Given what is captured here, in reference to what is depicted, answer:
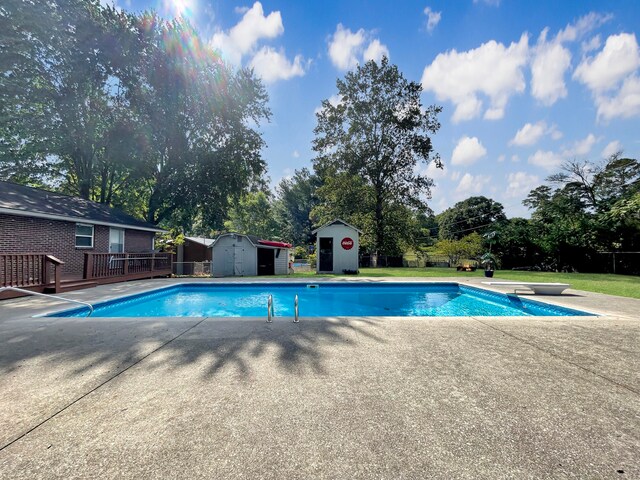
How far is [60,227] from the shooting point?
1161 cm

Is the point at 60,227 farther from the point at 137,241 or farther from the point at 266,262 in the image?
the point at 266,262

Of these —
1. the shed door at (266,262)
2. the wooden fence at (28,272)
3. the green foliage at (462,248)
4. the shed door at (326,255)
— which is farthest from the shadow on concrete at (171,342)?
the green foliage at (462,248)

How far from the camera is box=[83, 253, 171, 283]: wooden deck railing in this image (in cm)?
1136

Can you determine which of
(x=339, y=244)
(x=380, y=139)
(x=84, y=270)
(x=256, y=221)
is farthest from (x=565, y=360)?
(x=256, y=221)

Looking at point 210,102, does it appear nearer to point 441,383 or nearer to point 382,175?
point 382,175

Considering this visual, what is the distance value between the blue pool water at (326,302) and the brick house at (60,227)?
4.83m

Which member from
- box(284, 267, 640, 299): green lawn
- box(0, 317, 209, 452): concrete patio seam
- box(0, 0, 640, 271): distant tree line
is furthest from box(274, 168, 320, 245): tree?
box(0, 317, 209, 452): concrete patio seam

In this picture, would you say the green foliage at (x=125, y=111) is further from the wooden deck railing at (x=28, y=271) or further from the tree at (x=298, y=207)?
the tree at (x=298, y=207)

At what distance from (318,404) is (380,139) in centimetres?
2811

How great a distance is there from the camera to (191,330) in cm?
498

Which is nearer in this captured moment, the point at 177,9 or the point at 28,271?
the point at 28,271

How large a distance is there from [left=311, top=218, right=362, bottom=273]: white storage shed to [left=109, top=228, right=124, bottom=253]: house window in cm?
1133

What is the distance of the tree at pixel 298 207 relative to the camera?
138 feet

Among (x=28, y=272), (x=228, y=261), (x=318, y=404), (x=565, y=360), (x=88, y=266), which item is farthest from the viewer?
(x=228, y=261)
